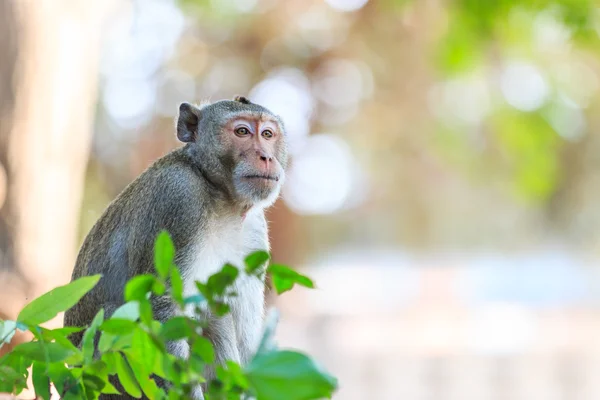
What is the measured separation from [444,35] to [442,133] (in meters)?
3.98

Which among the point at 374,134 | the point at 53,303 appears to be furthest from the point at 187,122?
the point at 374,134

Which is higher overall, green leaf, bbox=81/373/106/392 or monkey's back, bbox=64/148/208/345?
monkey's back, bbox=64/148/208/345

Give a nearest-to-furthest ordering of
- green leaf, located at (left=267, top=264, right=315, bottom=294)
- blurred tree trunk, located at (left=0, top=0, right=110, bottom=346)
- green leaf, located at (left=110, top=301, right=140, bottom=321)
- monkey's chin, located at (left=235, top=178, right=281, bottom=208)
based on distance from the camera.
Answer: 1. green leaf, located at (left=267, top=264, right=315, bottom=294)
2. green leaf, located at (left=110, top=301, right=140, bottom=321)
3. monkey's chin, located at (left=235, top=178, right=281, bottom=208)
4. blurred tree trunk, located at (left=0, top=0, right=110, bottom=346)

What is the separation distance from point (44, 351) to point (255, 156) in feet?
8.41

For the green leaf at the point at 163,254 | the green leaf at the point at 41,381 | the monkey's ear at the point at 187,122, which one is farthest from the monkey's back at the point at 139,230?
the green leaf at the point at 163,254

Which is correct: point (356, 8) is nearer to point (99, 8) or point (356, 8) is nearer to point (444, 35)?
point (444, 35)

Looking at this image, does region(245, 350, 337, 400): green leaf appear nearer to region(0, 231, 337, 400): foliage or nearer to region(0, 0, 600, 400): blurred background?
region(0, 231, 337, 400): foliage

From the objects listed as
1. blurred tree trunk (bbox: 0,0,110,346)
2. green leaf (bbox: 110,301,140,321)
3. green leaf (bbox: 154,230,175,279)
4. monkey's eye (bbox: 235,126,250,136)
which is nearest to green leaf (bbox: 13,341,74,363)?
green leaf (bbox: 110,301,140,321)

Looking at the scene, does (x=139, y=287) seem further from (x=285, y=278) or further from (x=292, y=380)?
(x=292, y=380)

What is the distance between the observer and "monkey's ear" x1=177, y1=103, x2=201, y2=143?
4.69 m

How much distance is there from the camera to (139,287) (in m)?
1.63

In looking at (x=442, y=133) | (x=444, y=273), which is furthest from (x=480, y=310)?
(x=442, y=133)

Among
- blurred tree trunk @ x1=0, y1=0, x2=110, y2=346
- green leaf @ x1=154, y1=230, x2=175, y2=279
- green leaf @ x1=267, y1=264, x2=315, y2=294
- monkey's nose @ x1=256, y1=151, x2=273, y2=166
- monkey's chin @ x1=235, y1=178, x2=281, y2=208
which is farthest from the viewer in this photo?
blurred tree trunk @ x1=0, y1=0, x2=110, y2=346

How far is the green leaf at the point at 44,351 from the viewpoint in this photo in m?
2.02
